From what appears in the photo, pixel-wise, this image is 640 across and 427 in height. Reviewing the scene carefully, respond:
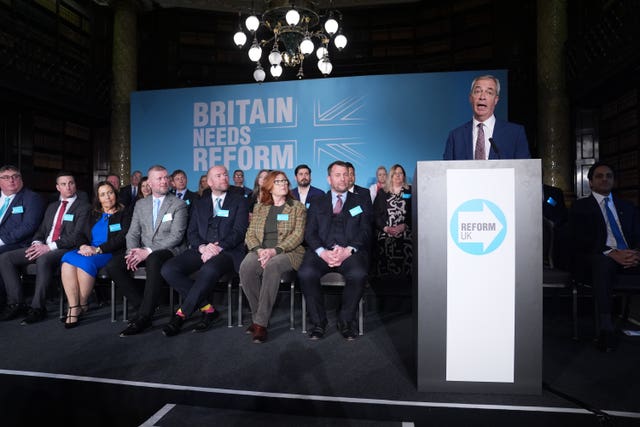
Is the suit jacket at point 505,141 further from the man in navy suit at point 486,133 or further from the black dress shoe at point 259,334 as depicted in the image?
the black dress shoe at point 259,334

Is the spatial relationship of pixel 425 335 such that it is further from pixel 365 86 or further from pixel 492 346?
pixel 365 86

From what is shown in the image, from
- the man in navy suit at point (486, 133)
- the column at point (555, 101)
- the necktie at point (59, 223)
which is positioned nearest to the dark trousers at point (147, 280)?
the necktie at point (59, 223)

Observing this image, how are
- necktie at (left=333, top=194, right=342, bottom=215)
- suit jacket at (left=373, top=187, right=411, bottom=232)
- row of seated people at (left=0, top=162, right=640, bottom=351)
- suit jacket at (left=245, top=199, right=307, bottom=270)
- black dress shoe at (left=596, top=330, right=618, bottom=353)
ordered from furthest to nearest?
suit jacket at (left=373, top=187, right=411, bottom=232), necktie at (left=333, top=194, right=342, bottom=215), suit jacket at (left=245, top=199, right=307, bottom=270), row of seated people at (left=0, top=162, right=640, bottom=351), black dress shoe at (left=596, top=330, right=618, bottom=353)

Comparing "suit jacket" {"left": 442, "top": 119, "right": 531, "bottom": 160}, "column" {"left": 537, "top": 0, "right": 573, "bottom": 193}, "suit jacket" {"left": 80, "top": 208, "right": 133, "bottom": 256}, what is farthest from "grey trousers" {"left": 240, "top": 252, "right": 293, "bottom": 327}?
"column" {"left": 537, "top": 0, "right": 573, "bottom": 193}

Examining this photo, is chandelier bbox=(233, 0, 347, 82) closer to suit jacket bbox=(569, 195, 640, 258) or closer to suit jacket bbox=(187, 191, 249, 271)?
suit jacket bbox=(187, 191, 249, 271)

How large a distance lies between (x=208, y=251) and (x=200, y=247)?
9 cm

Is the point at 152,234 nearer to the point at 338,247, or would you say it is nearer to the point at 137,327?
the point at 137,327

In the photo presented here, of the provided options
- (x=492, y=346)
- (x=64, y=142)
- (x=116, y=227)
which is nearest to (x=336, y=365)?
(x=492, y=346)

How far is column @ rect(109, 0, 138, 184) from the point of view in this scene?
737 cm

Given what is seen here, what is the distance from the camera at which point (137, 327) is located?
2680 millimetres

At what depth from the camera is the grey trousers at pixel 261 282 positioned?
2.60 meters

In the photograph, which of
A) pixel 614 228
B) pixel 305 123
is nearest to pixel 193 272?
pixel 614 228

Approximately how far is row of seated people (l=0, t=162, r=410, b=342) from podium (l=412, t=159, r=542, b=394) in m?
0.97

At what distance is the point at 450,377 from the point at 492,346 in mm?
207
